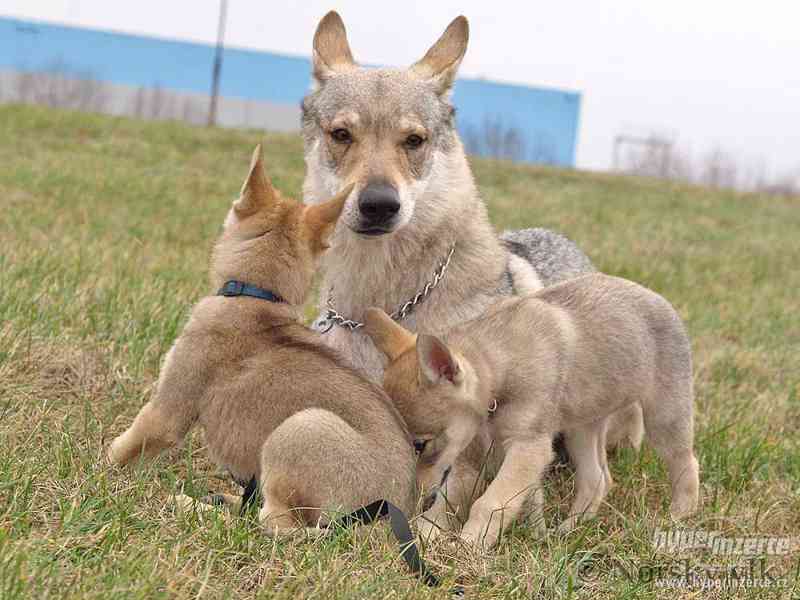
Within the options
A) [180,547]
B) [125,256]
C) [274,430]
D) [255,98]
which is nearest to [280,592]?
[180,547]

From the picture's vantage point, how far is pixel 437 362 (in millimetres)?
3639

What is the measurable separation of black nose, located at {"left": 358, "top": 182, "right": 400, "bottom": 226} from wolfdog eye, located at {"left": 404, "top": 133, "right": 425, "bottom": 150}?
43 centimetres

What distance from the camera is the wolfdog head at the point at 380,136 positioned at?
432 centimetres

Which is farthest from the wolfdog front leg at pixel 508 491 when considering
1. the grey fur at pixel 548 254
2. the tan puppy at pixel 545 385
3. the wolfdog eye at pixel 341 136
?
the grey fur at pixel 548 254

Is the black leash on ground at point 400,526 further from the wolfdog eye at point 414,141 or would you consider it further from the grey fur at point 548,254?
the grey fur at point 548,254

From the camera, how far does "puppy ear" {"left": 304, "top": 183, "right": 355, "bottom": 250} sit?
3.91 meters

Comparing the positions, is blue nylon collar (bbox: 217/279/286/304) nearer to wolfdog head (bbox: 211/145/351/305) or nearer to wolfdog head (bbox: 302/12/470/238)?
wolfdog head (bbox: 211/145/351/305)

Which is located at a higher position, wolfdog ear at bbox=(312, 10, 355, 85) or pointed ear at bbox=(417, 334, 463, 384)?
wolfdog ear at bbox=(312, 10, 355, 85)

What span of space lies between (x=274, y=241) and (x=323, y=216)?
0.23m

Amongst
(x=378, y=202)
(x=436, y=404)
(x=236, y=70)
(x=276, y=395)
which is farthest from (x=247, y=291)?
(x=236, y=70)

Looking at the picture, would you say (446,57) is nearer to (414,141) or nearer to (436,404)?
(414,141)

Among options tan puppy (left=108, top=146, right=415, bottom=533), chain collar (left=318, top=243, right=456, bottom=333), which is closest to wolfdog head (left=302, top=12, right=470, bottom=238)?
chain collar (left=318, top=243, right=456, bottom=333)

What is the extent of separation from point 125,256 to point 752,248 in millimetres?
10608

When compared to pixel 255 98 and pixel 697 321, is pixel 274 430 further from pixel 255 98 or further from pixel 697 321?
pixel 255 98
